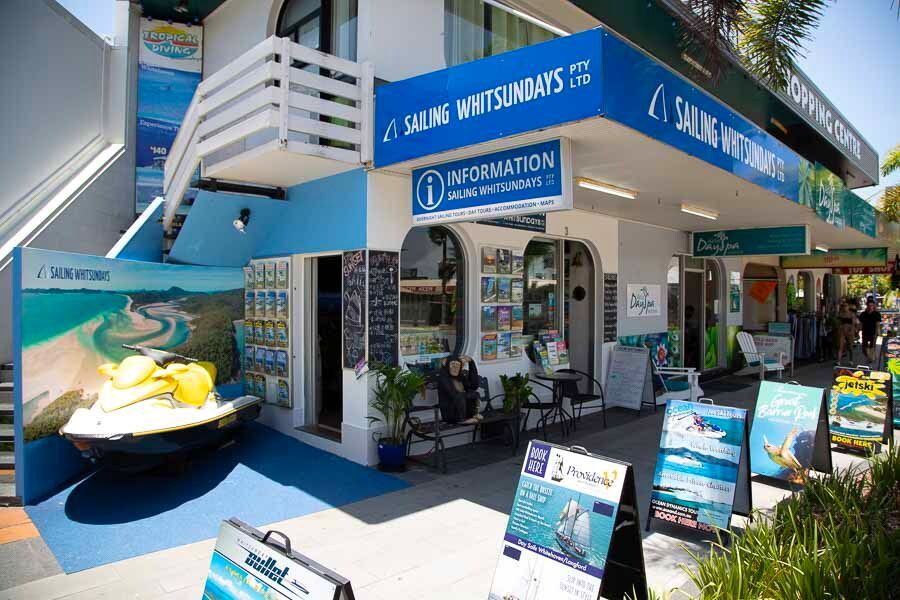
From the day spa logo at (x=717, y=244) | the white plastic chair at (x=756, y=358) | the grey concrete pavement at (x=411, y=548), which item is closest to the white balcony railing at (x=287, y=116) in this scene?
the grey concrete pavement at (x=411, y=548)

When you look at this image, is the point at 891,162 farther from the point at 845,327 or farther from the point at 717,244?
the point at 717,244

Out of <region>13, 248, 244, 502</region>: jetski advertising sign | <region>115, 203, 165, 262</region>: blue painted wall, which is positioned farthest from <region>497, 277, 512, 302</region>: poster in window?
<region>115, 203, 165, 262</region>: blue painted wall

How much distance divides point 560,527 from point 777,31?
6972 mm

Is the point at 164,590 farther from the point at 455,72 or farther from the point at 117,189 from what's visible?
the point at 117,189

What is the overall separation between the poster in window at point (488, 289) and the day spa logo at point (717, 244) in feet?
19.3

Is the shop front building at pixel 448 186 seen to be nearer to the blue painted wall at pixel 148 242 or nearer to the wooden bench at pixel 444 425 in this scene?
the blue painted wall at pixel 148 242

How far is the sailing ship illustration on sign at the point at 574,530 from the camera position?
9.62 feet

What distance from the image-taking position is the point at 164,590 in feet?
12.0

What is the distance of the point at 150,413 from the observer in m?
5.29

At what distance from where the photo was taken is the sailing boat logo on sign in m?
5.70

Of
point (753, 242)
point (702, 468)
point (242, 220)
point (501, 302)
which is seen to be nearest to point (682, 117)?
point (702, 468)

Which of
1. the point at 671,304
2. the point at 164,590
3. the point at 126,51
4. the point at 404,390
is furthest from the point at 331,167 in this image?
the point at 671,304

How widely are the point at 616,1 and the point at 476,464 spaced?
7463 mm

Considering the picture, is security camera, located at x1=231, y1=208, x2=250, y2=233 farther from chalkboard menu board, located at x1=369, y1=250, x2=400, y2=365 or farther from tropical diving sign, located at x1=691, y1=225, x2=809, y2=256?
tropical diving sign, located at x1=691, y1=225, x2=809, y2=256
